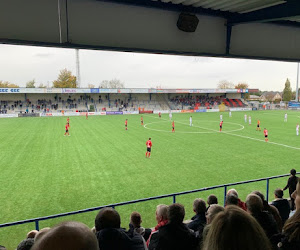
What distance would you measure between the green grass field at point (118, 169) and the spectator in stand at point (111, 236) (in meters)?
4.74

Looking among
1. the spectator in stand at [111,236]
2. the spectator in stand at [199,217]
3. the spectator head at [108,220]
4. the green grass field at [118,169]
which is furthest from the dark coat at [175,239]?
the green grass field at [118,169]

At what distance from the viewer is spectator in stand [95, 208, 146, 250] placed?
8.89 feet

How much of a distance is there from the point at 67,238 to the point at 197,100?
68.5m

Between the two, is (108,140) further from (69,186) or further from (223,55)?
(223,55)

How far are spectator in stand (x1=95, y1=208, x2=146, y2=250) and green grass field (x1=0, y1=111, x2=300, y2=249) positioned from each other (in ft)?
15.5

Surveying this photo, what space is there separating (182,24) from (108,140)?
18323mm

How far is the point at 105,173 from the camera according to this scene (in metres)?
13.5

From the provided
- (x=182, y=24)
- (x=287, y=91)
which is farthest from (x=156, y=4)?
(x=287, y=91)

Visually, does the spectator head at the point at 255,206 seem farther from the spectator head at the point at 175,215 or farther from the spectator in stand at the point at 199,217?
the spectator head at the point at 175,215

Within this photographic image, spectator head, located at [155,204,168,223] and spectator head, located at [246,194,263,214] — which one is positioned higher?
spectator head, located at [246,194,263,214]

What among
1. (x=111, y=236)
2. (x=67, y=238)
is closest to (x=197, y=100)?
(x=111, y=236)

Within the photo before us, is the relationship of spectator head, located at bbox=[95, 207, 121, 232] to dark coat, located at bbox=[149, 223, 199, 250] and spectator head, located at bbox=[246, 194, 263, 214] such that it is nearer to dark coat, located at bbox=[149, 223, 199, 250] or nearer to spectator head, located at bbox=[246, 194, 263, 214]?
dark coat, located at bbox=[149, 223, 199, 250]

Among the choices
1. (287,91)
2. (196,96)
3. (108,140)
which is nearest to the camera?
(108,140)

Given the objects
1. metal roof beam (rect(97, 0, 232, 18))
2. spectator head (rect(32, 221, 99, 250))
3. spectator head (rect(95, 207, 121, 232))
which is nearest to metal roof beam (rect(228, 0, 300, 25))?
metal roof beam (rect(97, 0, 232, 18))
